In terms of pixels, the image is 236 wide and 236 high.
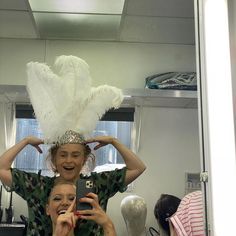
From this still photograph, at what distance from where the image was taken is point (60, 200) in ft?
3.07

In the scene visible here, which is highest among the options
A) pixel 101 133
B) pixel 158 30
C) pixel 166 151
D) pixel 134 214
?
pixel 158 30

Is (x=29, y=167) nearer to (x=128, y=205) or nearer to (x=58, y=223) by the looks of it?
(x=128, y=205)

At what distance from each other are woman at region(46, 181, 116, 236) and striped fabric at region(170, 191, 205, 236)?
257 millimetres

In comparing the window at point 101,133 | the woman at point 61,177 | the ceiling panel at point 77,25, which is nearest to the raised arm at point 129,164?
the woman at point 61,177

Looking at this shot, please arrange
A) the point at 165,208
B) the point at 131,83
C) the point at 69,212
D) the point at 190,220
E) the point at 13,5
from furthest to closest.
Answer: the point at 131,83 < the point at 165,208 < the point at 13,5 < the point at 190,220 < the point at 69,212

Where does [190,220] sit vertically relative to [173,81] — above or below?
below

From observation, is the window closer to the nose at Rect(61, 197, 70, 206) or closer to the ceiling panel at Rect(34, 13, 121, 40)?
the ceiling panel at Rect(34, 13, 121, 40)

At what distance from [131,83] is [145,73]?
11 centimetres

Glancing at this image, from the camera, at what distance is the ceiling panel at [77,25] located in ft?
6.53

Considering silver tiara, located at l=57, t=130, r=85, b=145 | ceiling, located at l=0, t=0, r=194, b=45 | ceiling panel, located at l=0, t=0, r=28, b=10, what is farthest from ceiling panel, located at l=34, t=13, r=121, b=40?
silver tiara, located at l=57, t=130, r=85, b=145

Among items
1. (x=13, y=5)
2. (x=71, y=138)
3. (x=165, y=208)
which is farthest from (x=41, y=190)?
(x=13, y=5)

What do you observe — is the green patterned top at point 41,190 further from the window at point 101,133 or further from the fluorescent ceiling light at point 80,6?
the fluorescent ceiling light at point 80,6

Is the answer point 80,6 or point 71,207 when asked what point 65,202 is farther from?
point 80,6

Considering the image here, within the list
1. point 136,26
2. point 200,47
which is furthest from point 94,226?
point 136,26
